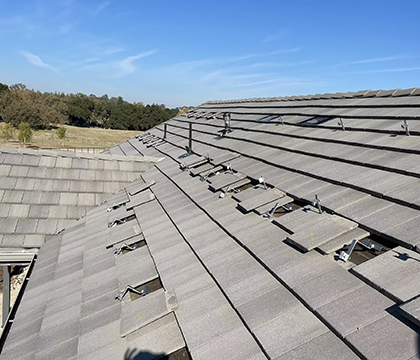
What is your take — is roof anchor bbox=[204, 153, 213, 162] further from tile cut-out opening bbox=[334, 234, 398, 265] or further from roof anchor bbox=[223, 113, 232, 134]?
tile cut-out opening bbox=[334, 234, 398, 265]

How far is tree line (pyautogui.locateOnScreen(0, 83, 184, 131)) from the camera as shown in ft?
188

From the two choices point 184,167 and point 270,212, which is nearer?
point 270,212

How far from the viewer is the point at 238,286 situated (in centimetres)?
359

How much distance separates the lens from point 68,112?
74.5 m

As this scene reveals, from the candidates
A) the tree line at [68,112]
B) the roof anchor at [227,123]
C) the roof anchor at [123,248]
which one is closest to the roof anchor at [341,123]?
the roof anchor at [227,123]

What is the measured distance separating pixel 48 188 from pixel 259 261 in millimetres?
6695

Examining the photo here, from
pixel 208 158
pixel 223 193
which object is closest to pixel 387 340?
pixel 223 193

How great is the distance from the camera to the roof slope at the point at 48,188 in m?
7.51

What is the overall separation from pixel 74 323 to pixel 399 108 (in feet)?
22.8

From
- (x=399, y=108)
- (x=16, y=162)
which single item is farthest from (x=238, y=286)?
(x=16, y=162)

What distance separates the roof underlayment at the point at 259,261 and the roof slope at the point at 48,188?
0.62 meters

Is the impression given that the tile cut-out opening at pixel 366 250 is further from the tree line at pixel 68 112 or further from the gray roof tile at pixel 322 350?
the tree line at pixel 68 112

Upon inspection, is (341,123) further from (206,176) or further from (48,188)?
(48,188)

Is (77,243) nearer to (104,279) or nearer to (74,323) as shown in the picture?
(104,279)
